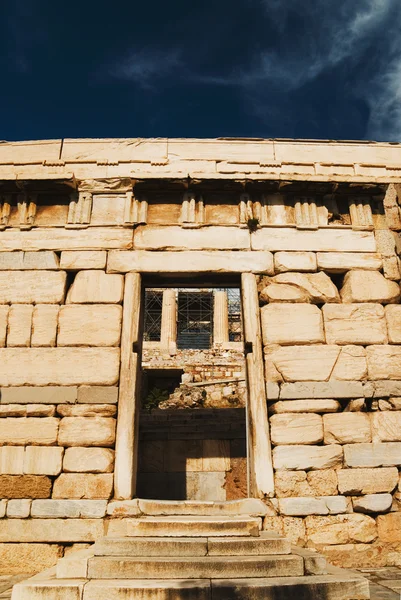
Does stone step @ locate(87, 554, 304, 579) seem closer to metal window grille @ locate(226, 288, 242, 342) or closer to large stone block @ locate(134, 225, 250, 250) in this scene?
large stone block @ locate(134, 225, 250, 250)

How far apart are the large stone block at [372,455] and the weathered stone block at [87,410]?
10.2 feet

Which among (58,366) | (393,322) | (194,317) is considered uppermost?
(194,317)

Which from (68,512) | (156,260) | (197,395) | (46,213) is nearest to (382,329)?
(156,260)

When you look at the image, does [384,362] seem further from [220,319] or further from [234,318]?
[234,318]

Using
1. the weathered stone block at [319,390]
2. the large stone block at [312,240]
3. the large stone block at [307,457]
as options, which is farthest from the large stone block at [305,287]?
the large stone block at [307,457]

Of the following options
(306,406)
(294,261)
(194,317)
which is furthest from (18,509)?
(194,317)

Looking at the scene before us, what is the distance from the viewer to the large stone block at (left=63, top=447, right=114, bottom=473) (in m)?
5.53

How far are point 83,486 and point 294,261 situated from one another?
4250mm

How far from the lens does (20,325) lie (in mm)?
6254

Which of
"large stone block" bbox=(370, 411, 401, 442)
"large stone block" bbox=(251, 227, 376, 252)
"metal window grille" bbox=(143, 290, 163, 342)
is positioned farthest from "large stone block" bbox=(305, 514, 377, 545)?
"metal window grille" bbox=(143, 290, 163, 342)

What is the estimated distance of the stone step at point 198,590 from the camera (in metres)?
3.44

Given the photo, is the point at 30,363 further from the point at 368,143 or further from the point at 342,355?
the point at 368,143

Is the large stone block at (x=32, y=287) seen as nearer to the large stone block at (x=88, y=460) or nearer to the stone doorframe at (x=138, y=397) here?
the stone doorframe at (x=138, y=397)

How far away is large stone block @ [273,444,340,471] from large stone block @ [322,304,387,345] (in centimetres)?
147
